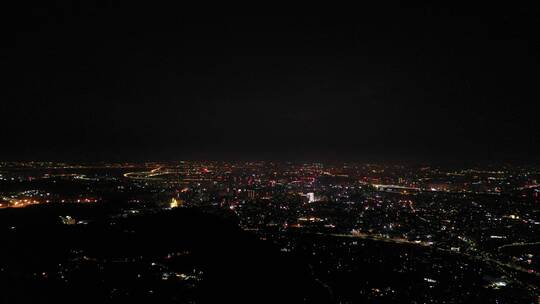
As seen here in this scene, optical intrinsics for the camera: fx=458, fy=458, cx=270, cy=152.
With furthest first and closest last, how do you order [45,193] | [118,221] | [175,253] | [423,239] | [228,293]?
1. [45,193]
2. [423,239]
3. [118,221]
4. [175,253]
5. [228,293]

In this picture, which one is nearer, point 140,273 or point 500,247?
point 140,273

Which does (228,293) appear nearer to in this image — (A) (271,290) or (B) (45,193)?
(A) (271,290)

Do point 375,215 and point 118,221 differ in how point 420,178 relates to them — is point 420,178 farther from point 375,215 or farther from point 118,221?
point 118,221

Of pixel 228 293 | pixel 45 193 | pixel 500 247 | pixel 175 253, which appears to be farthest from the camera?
pixel 45 193

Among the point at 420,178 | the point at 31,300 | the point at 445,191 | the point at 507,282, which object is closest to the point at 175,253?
the point at 31,300

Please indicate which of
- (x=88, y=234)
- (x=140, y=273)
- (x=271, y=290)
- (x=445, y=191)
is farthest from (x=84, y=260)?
(x=445, y=191)

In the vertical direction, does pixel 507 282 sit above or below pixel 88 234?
below
